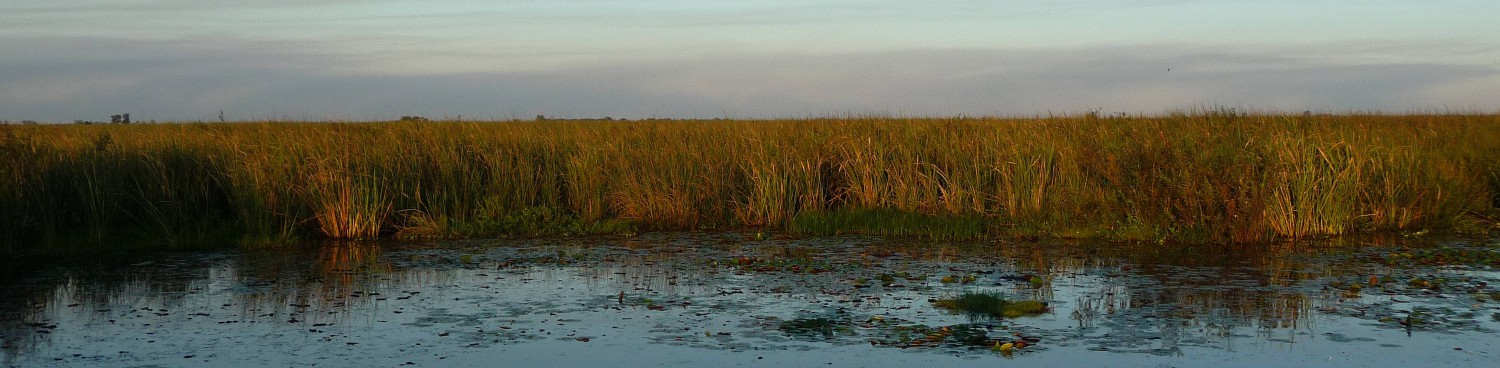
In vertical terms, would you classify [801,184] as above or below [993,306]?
above

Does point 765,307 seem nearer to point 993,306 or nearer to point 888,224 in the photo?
point 993,306

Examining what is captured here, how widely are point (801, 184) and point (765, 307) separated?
622 cm

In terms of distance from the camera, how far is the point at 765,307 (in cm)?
731

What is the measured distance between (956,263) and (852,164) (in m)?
→ 4.28

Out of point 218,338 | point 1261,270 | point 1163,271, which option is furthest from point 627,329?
point 1261,270

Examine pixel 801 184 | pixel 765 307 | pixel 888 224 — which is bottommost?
pixel 765 307

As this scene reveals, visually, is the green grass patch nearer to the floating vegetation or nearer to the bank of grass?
the bank of grass

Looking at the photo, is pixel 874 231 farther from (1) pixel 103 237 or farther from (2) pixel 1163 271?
(1) pixel 103 237

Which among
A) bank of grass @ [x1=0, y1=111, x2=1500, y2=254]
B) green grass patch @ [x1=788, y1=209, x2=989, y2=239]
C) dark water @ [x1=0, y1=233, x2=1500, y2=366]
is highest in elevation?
bank of grass @ [x1=0, y1=111, x2=1500, y2=254]

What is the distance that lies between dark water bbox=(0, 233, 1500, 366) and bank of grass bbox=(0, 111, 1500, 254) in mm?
878

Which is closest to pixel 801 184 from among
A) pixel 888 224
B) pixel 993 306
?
pixel 888 224

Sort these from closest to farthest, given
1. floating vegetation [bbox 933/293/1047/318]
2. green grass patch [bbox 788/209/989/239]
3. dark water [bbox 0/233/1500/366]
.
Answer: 1. dark water [bbox 0/233/1500/366]
2. floating vegetation [bbox 933/293/1047/318]
3. green grass patch [bbox 788/209/989/239]

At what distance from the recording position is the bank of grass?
11.2 meters

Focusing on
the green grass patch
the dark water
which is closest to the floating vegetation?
the dark water
